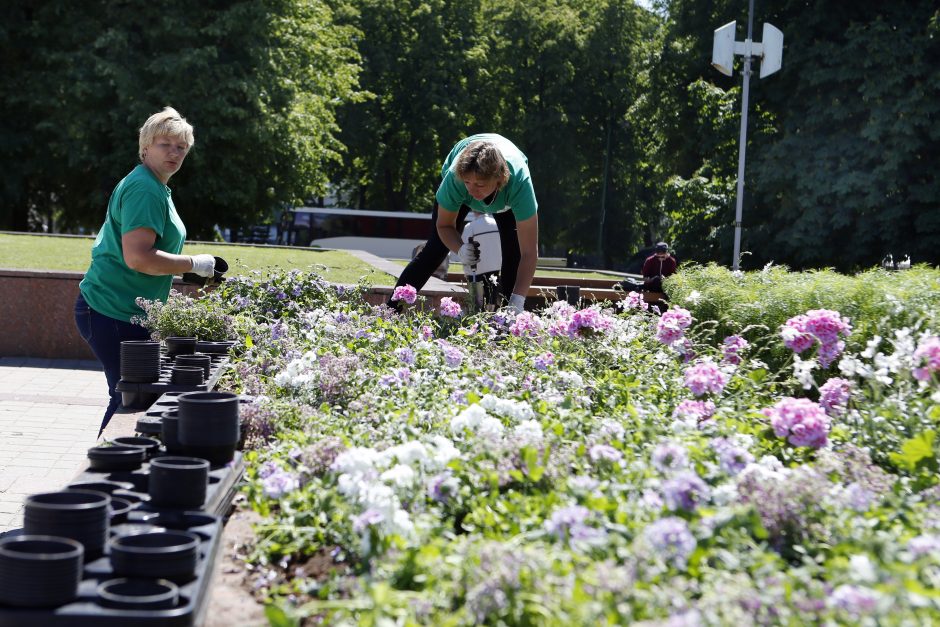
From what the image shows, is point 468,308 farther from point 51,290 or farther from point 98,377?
point 51,290

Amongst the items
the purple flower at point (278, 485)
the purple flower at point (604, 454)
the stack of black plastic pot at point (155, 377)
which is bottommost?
the purple flower at point (278, 485)

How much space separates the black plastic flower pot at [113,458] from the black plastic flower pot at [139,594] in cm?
71

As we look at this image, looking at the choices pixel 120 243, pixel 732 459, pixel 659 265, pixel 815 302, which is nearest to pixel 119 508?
pixel 732 459

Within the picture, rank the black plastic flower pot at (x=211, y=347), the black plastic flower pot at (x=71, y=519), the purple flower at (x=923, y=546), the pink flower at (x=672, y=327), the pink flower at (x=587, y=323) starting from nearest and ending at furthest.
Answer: the purple flower at (x=923, y=546) → the black plastic flower pot at (x=71, y=519) → the pink flower at (x=672, y=327) → the pink flower at (x=587, y=323) → the black plastic flower pot at (x=211, y=347)

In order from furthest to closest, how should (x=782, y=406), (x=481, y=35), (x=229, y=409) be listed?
(x=481, y=35)
(x=782, y=406)
(x=229, y=409)

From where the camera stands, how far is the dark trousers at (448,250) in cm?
631

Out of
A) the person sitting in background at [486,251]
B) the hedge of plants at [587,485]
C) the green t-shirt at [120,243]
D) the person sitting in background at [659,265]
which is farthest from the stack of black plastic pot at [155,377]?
the person sitting in background at [659,265]

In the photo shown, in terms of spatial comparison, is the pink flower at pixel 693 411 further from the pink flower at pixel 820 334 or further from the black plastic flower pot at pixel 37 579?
the black plastic flower pot at pixel 37 579

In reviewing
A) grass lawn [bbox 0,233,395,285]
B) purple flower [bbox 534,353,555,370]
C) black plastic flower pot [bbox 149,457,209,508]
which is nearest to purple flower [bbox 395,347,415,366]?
purple flower [bbox 534,353,555,370]

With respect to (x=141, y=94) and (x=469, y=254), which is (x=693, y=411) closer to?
(x=469, y=254)

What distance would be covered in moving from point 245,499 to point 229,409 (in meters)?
0.26

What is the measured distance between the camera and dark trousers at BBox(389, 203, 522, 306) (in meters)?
6.31

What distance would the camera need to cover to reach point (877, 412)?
328 centimetres

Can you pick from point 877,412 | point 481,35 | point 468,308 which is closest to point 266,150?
point 481,35
